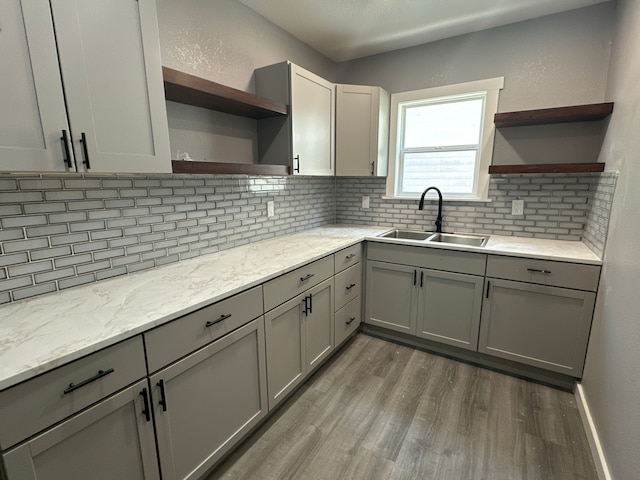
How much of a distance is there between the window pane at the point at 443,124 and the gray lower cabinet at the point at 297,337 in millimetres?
1699

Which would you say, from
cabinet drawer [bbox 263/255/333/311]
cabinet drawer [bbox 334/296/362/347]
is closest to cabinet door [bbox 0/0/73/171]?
cabinet drawer [bbox 263/255/333/311]

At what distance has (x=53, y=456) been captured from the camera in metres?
0.90

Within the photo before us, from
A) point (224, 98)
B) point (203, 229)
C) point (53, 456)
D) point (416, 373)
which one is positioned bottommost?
point (416, 373)

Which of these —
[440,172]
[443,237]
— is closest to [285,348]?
[443,237]

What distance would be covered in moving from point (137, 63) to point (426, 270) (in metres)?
2.18

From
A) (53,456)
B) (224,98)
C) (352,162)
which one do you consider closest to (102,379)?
(53,456)

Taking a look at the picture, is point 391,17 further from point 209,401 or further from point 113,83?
point 209,401

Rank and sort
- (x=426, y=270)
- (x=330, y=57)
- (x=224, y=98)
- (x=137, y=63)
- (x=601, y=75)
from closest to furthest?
(x=137, y=63)
(x=224, y=98)
(x=601, y=75)
(x=426, y=270)
(x=330, y=57)

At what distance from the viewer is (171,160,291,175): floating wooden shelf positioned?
1.47 metres

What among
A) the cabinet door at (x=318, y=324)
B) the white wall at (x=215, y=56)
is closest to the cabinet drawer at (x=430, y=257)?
the cabinet door at (x=318, y=324)

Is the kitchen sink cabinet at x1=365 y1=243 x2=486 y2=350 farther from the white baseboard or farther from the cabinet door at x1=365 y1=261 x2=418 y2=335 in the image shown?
the white baseboard

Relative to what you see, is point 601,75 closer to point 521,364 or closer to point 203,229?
point 521,364

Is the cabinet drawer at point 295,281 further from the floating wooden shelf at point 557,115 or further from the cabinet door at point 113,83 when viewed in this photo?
the floating wooden shelf at point 557,115

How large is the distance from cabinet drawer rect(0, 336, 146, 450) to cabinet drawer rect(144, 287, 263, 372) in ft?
0.18
